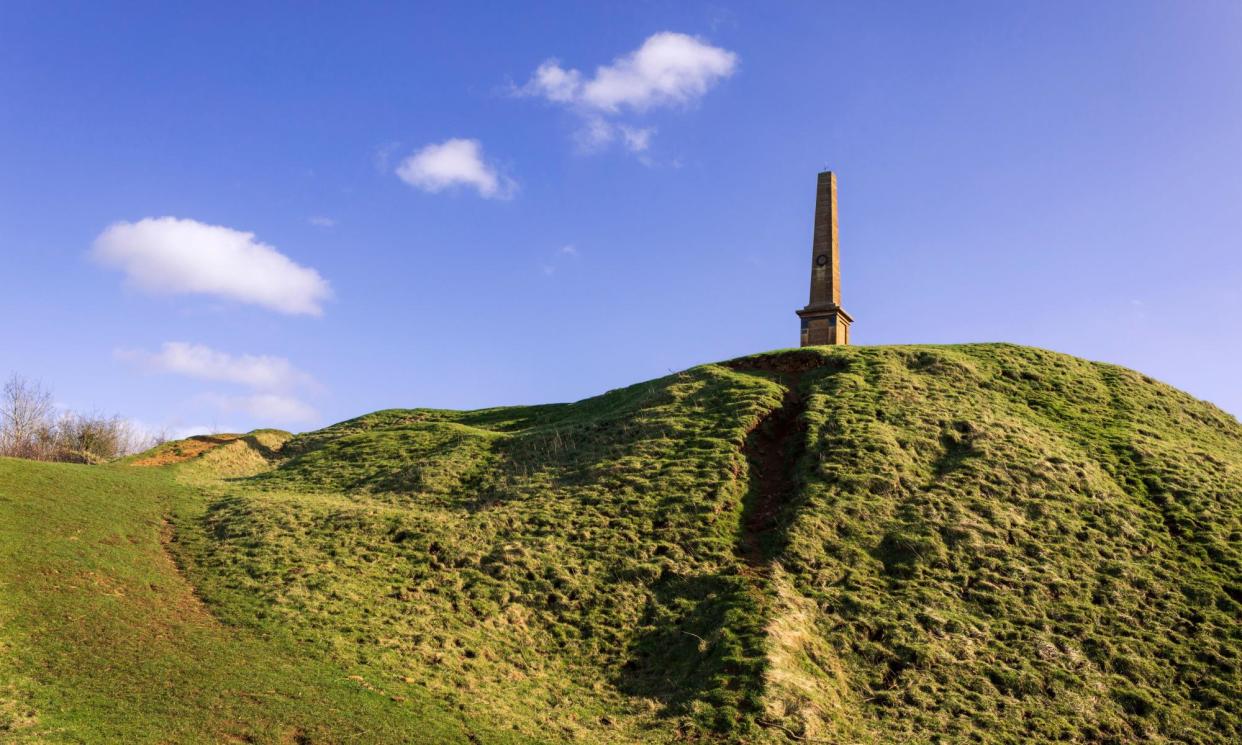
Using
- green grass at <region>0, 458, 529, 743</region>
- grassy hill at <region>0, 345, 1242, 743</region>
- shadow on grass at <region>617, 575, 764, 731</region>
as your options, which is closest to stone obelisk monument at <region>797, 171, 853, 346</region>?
grassy hill at <region>0, 345, 1242, 743</region>

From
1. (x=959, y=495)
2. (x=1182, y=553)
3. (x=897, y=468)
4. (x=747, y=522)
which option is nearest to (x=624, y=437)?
(x=747, y=522)

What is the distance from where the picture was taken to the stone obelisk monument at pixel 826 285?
4638cm

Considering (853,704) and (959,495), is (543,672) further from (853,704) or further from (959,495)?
(959,495)

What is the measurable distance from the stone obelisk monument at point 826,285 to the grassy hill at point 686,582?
8.33m

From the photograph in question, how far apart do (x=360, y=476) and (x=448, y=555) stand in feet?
40.5

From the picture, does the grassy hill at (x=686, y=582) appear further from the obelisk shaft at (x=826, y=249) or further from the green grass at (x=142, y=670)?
the obelisk shaft at (x=826, y=249)

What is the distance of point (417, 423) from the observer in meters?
45.8

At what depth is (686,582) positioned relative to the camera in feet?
80.6

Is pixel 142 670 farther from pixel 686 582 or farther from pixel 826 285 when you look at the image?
pixel 826 285

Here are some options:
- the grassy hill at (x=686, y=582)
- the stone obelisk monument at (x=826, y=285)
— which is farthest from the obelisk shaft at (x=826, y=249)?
the grassy hill at (x=686, y=582)

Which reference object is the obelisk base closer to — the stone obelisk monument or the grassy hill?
the stone obelisk monument

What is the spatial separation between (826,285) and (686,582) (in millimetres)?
26880

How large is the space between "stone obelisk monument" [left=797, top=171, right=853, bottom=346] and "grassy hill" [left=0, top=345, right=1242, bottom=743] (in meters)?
8.33

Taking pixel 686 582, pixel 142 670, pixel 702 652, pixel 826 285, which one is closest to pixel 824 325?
pixel 826 285
